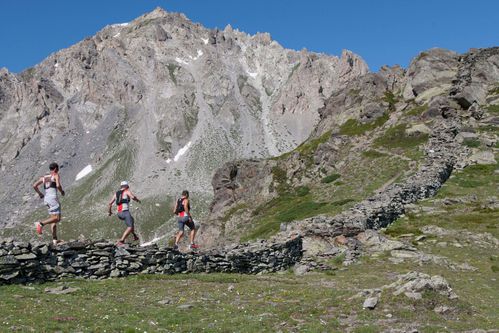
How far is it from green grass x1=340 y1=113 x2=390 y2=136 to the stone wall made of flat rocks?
7243 cm

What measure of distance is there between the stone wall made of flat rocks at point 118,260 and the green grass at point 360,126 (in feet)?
238

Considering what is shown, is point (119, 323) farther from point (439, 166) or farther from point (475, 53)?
point (475, 53)

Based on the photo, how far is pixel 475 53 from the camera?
375 feet

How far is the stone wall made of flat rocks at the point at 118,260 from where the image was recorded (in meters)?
22.1

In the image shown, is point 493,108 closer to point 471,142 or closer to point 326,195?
point 471,142

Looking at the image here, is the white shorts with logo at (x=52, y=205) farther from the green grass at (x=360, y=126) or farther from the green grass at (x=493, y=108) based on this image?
the green grass at (x=360, y=126)

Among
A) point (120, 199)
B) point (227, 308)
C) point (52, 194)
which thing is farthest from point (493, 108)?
point (52, 194)

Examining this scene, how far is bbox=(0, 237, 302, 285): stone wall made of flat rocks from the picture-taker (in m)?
22.1

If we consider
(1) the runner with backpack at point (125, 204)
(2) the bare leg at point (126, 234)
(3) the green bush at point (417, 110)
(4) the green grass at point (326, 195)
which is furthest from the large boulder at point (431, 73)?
(2) the bare leg at point (126, 234)

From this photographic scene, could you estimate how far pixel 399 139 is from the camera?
8625cm

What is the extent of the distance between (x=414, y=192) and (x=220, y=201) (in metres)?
57.3

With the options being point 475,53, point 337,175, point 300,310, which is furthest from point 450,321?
point 475,53

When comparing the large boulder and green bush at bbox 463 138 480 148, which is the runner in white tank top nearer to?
green bush at bbox 463 138 480 148

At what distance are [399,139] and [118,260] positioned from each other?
70.4 m
